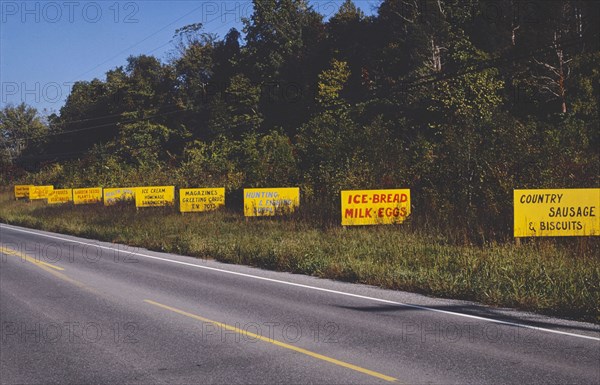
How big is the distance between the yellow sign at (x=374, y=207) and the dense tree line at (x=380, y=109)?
1066 mm

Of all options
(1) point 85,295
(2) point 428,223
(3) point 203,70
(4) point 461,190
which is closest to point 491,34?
(4) point 461,190

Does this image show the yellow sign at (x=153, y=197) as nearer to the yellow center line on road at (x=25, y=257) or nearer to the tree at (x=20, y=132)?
the yellow center line on road at (x=25, y=257)

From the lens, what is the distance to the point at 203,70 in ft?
260

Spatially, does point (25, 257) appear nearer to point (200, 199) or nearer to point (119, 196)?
point (200, 199)

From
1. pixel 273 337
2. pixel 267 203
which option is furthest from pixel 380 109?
pixel 273 337

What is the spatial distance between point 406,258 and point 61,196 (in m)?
39.8

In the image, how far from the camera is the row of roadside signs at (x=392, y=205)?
13.6 m

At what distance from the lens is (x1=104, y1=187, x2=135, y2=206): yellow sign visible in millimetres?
35906

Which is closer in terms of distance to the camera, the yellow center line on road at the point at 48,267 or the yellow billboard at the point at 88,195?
the yellow center line on road at the point at 48,267

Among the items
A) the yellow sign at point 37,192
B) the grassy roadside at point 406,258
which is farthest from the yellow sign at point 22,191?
the grassy roadside at point 406,258

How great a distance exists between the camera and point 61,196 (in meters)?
46.1

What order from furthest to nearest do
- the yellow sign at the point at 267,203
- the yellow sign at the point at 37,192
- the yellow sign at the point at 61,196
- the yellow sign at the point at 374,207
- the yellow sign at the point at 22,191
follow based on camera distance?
the yellow sign at the point at 22,191
the yellow sign at the point at 37,192
the yellow sign at the point at 61,196
the yellow sign at the point at 267,203
the yellow sign at the point at 374,207

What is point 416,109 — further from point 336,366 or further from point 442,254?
point 336,366

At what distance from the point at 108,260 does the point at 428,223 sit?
10451 millimetres
